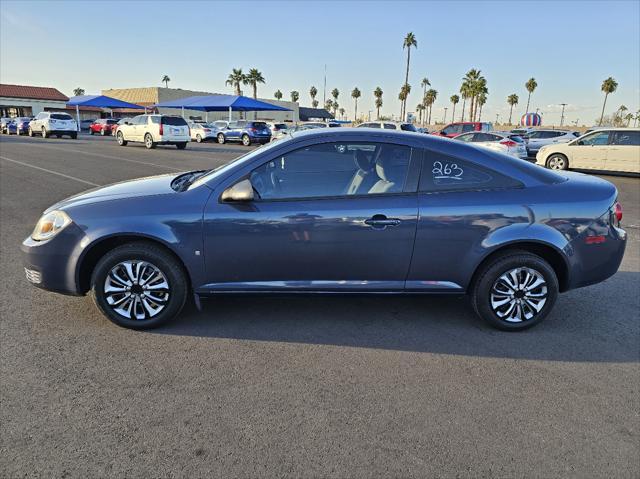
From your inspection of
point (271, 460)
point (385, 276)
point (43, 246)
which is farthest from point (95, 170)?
point (271, 460)

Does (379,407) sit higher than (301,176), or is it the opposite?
(301,176)

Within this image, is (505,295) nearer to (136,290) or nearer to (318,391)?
(318,391)

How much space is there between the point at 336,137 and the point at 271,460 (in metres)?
2.44

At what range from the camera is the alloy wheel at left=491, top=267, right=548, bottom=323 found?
3748 mm

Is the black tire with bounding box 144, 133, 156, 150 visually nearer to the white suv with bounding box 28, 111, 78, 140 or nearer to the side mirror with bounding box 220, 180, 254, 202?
the white suv with bounding box 28, 111, 78, 140

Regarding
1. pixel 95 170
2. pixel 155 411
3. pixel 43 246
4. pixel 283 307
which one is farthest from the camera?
pixel 95 170

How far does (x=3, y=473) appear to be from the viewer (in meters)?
2.22

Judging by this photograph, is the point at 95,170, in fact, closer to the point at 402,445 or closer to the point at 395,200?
the point at 395,200

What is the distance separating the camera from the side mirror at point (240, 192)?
346 centimetres

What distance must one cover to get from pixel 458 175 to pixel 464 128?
20.1m

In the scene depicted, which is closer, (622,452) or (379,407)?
(622,452)

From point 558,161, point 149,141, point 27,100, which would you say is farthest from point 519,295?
point 27,100

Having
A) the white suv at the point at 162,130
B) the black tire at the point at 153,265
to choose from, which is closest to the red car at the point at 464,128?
the white suv at the point at 162,130

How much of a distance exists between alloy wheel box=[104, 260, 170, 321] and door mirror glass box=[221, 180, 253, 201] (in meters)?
0.80
